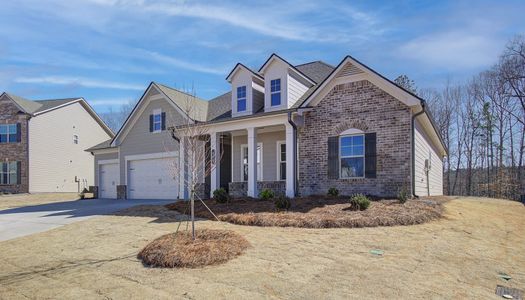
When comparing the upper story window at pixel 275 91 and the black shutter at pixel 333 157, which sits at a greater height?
the upper story window at pixel 275 91

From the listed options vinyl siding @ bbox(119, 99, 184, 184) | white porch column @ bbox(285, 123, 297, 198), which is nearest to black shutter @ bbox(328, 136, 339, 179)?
white porch column @ bbox(285, 123, 297, 198)

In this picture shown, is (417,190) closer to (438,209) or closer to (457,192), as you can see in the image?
(438,209)

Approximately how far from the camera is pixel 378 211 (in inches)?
404

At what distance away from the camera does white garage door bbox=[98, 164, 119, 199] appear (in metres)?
23.3

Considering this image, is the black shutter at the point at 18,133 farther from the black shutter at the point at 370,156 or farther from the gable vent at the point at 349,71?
the black shutter at the point at 370,156

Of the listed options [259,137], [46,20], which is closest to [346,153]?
[259,137]

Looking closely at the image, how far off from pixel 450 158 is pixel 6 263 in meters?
37.9

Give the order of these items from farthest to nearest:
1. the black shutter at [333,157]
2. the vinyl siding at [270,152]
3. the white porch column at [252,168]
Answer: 1. the vinyl siding at [270,152]
2. the white porch column at [252,168]
3. the black shutter at [333,157]

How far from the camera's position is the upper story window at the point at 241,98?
56.1 ft

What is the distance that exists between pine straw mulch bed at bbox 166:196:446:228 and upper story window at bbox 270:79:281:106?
4887 millimetres

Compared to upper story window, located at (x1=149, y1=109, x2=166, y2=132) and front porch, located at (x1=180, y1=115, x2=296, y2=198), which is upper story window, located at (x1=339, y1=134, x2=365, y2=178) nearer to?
front porch, located at (x1=180, y1=115, x2=296, y2=198)

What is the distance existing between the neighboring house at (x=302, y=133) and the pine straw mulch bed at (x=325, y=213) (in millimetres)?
1515

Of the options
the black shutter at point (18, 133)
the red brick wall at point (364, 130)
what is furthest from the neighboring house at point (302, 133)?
the black shutter at point (18, 133)

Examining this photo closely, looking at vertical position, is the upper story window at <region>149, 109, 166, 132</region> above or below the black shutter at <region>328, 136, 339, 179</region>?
above
